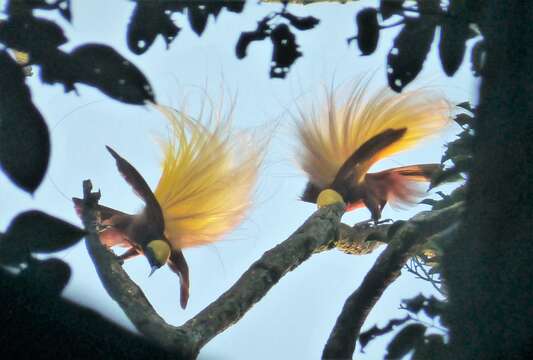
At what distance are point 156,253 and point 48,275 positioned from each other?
43.4 inches

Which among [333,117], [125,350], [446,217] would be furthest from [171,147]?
[125,350]

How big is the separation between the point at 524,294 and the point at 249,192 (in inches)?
65.3

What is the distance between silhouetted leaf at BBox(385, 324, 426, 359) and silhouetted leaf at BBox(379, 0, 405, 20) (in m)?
0.49

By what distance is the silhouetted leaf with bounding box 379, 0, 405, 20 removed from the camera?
1.13 metres

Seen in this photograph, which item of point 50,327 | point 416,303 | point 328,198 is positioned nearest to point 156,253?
point 328,198

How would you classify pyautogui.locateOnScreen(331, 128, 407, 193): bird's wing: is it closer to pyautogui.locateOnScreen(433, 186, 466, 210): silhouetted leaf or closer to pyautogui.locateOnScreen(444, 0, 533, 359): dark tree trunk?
pyautogui.locateOnScreen(433, 186, 466, 210): silhouetted leaf

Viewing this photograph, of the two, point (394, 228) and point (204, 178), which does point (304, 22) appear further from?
point (204, 178)

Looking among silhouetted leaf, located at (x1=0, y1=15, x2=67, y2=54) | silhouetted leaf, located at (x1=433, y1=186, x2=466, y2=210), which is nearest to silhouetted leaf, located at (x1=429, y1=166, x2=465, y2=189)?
silhouetted leaf, located at (x1=433, y1=186, x2=466, y2=210)

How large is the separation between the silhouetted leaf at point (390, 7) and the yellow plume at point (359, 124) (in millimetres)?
1136

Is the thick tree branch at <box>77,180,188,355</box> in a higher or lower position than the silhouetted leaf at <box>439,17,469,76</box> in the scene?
lower

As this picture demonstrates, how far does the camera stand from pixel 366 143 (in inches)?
89.2

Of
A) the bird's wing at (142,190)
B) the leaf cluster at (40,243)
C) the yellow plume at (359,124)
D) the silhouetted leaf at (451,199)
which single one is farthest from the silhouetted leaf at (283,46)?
the yellow plume at (359,124)

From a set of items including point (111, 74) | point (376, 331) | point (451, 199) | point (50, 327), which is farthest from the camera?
point (451, 199)

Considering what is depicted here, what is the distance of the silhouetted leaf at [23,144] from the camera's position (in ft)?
2.39
